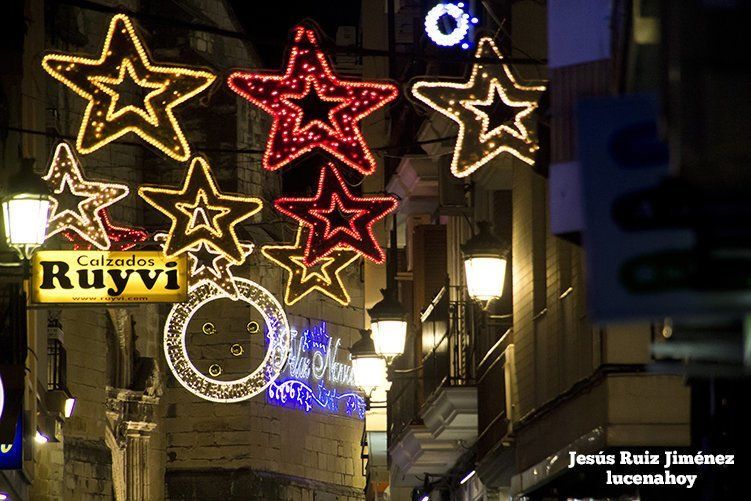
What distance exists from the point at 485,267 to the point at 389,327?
404cm

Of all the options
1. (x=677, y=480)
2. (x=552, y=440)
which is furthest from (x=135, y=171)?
(x=677, y=480)

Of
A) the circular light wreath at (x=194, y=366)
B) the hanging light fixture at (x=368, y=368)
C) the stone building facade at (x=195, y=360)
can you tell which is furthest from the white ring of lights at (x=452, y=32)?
the circular light wreath at (x=194, y=366)

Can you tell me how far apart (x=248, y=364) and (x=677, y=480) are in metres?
28.4

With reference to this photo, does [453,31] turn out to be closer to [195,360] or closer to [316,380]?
[195,360]

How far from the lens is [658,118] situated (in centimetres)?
631

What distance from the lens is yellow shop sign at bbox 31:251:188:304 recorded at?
17359mm

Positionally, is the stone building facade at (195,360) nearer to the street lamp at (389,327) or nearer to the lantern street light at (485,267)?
the street lamp at (389,327)

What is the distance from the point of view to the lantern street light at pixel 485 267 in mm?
17609

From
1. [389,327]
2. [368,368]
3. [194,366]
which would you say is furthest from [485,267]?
[194,366]

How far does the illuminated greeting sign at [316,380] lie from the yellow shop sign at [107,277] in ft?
80.9

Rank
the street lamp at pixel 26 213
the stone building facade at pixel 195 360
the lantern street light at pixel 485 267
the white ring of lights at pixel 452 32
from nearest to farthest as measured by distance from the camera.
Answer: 1. the street lamp at pixel 26 213
2. the lantern street light at pixel 485 267
3. the white ring of lights at pixel 452 32
4. the stone building facade at pixel 195 360

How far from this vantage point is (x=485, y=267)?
1764 cm

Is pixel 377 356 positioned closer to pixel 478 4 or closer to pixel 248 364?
pixel 478 4

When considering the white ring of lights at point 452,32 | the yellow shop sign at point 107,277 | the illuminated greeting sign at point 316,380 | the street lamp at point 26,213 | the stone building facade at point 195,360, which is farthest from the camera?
the illuminated greeting sign at point 316,380
